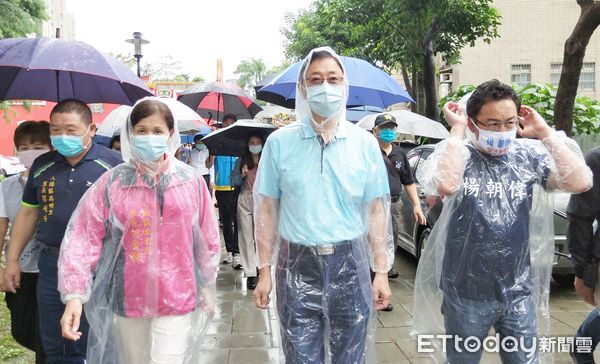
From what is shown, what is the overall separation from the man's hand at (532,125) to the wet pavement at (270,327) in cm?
Answer: 129

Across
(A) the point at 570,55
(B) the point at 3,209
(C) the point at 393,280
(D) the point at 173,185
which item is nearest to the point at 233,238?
(C) the point at 393,280

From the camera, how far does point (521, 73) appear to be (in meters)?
18.0

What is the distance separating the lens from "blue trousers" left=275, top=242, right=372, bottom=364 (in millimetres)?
2205

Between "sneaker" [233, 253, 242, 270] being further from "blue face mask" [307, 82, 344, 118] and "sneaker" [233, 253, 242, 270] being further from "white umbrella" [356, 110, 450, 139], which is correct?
"blue face mask" [307, 82, 344, 118]

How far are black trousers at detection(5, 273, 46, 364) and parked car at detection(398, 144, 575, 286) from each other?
2.43 meters

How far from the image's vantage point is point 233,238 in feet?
20.5

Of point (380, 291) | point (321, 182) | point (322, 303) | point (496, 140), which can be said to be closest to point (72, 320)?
point (322, 303)

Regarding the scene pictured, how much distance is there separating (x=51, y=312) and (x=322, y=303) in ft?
4.54

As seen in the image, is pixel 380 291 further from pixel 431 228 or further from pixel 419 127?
pixel 419 127

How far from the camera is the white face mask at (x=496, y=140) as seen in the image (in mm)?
2283

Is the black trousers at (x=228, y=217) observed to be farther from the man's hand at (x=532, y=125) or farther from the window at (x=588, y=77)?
the window at (x=588, y=77)

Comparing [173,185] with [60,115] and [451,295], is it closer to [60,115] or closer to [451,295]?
[60,115]

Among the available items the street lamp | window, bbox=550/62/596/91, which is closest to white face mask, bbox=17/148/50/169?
the street lamp

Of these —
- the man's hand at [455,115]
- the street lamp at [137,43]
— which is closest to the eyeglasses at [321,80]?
the man's hand at [455,115]
